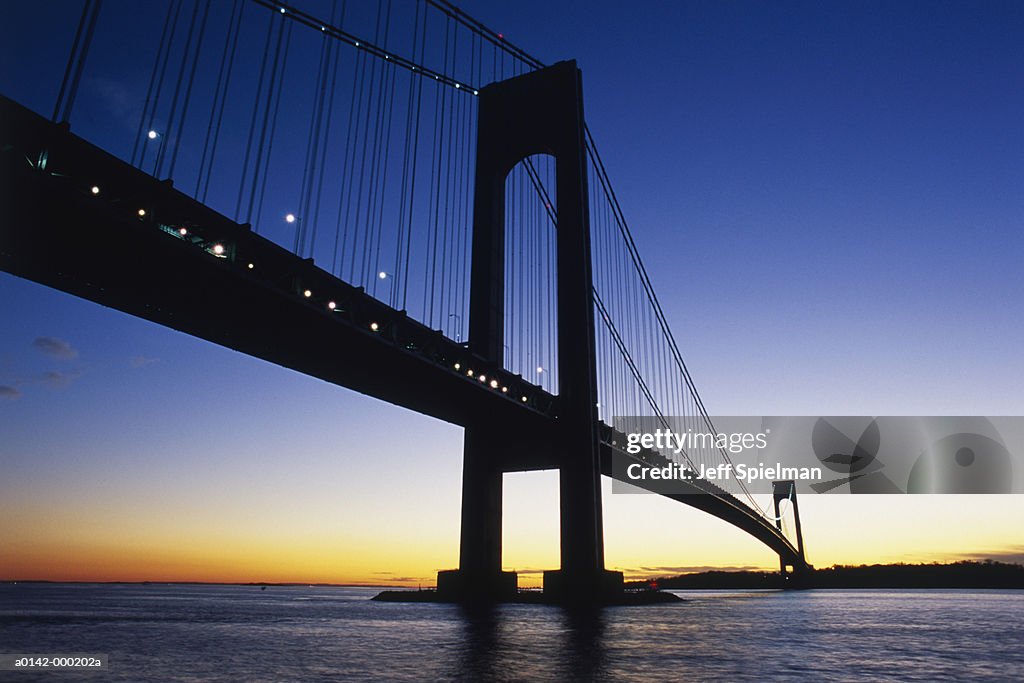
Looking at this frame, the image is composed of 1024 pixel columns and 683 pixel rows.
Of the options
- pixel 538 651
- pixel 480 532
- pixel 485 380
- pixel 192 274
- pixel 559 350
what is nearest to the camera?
pixel 538 651

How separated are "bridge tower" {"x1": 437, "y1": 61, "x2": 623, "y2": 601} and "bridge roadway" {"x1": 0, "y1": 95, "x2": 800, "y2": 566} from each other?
205 inches

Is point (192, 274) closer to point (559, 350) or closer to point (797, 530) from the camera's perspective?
point (559, 350)

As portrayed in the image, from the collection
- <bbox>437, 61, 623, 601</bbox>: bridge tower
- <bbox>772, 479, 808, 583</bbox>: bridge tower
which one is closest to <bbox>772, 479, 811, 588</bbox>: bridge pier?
<bbox>772, 479, 808, 583</bbox>: bridge tower

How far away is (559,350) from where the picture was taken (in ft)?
119

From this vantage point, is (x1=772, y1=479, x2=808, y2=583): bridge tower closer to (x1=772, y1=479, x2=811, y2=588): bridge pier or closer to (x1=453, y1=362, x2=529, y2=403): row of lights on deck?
(x1=772, y1=479, x2=811, y2=588): bridge pier

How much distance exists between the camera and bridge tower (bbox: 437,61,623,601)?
33.2m

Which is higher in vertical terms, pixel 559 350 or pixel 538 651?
pixel 559 350

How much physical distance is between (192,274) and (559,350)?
20.6 metres

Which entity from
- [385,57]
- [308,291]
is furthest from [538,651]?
[385,57]

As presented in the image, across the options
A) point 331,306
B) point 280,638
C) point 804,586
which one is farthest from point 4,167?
point 804,586

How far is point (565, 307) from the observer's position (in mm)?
36031

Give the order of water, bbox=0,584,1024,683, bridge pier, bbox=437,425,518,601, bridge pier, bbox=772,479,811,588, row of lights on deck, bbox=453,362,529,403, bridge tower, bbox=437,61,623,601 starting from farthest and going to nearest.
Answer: bridge pier, bbox=772,479,811,588, bridge pier, bbox=437,425,518,601, bridge tower, bbox=437,61,623,601, row of lights on deck, bbox=453,362,529,403, water, bbox=0,584,1024,683

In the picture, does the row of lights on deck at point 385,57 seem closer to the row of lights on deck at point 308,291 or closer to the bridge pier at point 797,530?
the row of lights on deck at point 308,291

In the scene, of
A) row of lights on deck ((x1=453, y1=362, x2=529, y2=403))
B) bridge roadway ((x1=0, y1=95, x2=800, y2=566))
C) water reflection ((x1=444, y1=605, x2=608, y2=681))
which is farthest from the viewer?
row of lights on deck ((x1=453, y1=362, x2=529, y2=403))
